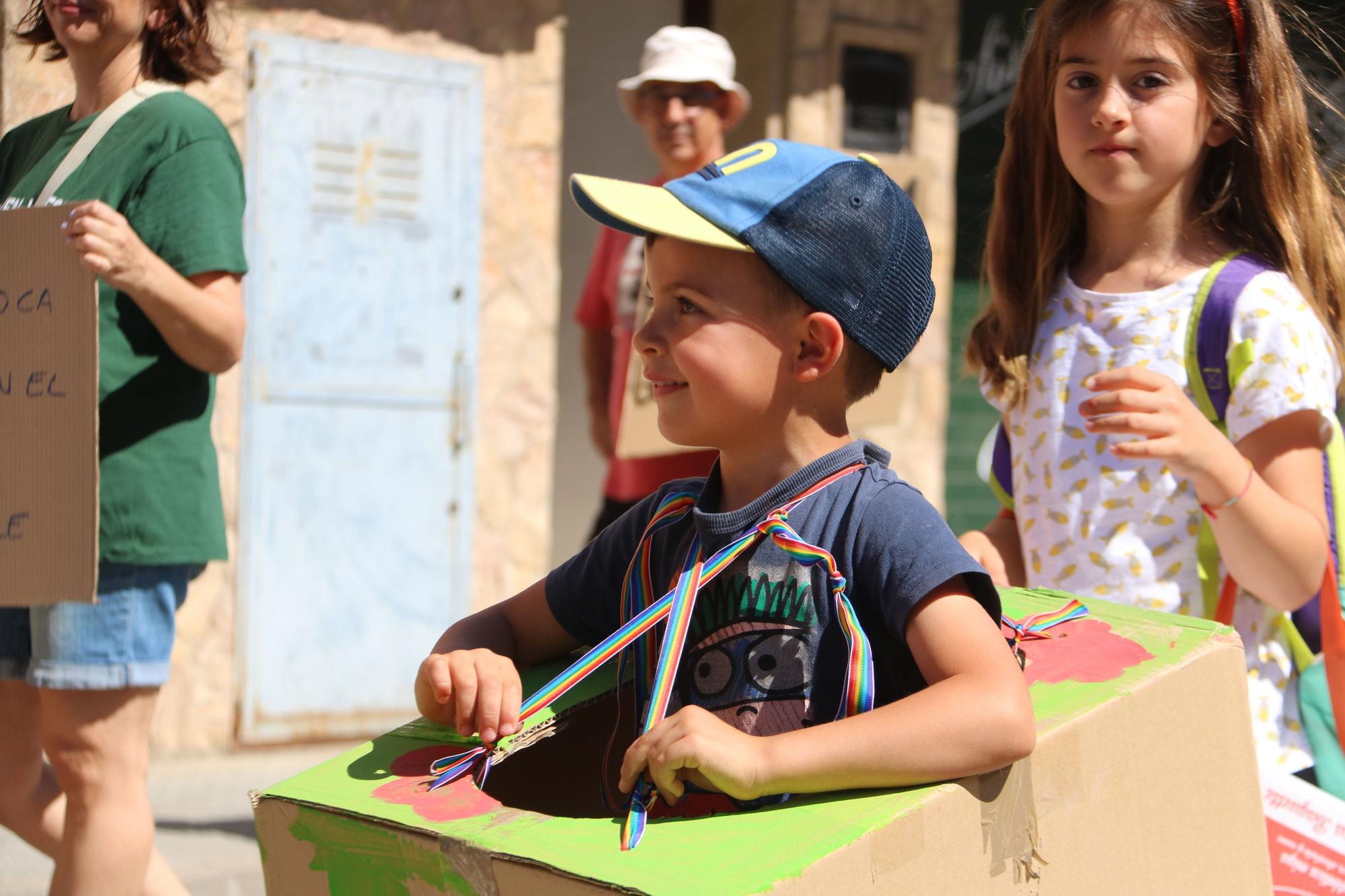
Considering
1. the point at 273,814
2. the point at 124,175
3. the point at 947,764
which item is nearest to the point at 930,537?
the point at 947,764

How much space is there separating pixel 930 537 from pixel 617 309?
8.67 feet

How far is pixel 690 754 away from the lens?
1.18m

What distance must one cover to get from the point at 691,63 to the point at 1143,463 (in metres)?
2.23

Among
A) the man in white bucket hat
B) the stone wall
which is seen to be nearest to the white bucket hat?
the man in white bucket hat

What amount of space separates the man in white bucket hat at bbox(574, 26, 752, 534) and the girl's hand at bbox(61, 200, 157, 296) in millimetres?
1777

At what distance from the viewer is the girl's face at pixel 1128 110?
187cm

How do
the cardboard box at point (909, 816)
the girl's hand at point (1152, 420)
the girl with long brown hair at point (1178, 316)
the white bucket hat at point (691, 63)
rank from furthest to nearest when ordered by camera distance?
the white bucket hat at point (691, 63), the girl with long brown hair at point (1178, 316), the girl's hand at point (1152, 420), the cardboard box at point (909, 816)

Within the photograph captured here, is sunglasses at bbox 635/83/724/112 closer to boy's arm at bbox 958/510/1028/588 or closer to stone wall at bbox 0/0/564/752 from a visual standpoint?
stone wall at bbox 0/0/564/752

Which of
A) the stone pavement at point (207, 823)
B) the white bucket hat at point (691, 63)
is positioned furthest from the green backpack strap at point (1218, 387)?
the stone pavement at point (207, 823)

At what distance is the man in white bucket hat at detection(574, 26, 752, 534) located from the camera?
12.3 ft

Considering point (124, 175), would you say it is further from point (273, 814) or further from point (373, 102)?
point (373, 102)

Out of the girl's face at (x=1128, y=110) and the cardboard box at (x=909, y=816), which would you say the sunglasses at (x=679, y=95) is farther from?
the cardboard box at (x=909, y=816)

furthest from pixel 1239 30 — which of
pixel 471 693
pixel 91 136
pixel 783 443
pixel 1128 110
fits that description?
pixel 91 136

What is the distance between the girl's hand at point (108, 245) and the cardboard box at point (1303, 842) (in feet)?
5.57
